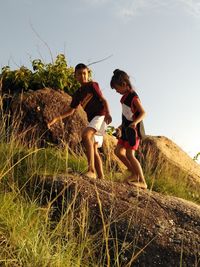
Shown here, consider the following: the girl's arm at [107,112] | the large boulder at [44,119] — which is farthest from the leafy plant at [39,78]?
the girl's arm at [107,112]

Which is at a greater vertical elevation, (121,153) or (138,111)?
(138,111)

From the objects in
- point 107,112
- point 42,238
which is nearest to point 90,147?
point 107,112

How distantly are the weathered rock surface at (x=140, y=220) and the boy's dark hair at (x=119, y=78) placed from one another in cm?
127

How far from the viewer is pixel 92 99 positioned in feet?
22.6

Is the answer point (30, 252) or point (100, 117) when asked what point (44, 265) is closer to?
point (30, 252)

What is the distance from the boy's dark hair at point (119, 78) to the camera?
663cm

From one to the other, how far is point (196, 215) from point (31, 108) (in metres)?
3.94

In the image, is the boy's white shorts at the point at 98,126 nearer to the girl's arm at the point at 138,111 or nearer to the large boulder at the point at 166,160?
the girl's arm at the point at 138,111

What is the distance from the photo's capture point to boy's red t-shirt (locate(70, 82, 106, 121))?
681 centimetres

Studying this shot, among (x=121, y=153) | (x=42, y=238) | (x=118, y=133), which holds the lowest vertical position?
(x=42, y=238)

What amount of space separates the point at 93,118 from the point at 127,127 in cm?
52

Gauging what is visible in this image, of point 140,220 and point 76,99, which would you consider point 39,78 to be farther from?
point 140,220

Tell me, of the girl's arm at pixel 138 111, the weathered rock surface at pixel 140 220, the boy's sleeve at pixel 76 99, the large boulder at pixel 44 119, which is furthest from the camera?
the large boulder at pixel 44 119

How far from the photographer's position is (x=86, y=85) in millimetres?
6977
